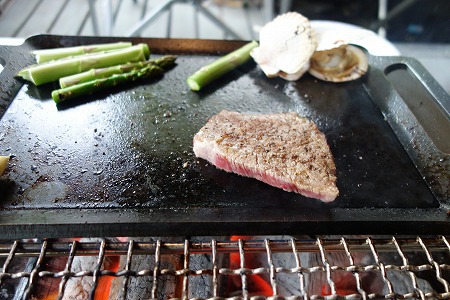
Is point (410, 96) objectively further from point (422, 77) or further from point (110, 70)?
point (110, 70)

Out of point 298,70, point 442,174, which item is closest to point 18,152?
point 298,70

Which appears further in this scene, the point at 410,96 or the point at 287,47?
the point at 410,96

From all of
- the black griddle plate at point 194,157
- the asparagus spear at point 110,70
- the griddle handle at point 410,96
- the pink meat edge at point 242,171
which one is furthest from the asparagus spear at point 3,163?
the griddle handle at point 410,96

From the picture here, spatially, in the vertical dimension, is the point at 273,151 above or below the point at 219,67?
below

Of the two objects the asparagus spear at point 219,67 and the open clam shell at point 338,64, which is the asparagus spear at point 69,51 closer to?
Answer: the asparagus spear at point 219,67

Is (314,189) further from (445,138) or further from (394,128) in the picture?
(445,138)

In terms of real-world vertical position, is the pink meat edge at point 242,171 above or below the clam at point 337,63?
below

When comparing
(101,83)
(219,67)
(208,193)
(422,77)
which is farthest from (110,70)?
(422,77)
